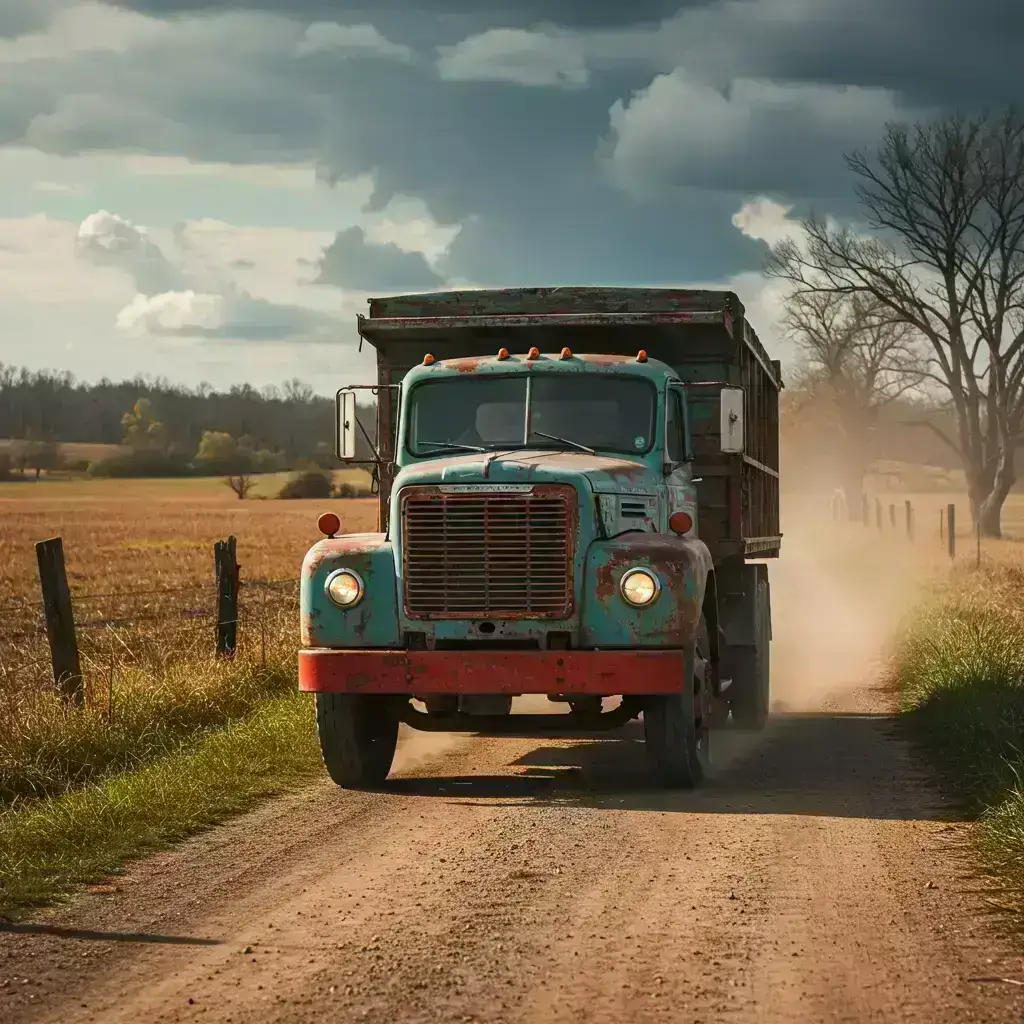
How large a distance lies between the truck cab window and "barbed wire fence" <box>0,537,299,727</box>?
14.4ft

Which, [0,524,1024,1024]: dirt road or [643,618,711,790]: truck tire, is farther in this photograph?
[643,618,711,790]: truck tire

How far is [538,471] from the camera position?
9.77 m

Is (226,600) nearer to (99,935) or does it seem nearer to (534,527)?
(534,527)

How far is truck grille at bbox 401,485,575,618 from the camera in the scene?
970 cm

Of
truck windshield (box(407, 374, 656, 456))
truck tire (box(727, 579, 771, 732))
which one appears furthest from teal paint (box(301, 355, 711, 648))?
truck tire (box(727, 579, 771, 732))

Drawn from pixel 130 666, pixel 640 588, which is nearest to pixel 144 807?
pixel 640 588

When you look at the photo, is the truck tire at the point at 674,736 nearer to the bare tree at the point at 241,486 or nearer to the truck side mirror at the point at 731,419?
the truck side mirror at the point at 731,419

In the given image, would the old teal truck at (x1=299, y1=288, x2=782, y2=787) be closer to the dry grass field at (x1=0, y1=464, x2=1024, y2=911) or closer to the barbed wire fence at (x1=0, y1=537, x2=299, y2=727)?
the dry grass field at (x1=0, y1=464, x2=1024, y2=911)

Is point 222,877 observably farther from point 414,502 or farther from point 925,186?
point 925,186

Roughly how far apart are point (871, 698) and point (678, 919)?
9258mm

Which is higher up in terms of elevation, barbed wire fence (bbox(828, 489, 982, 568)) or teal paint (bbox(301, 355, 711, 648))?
teal paint (bbox(301, 355, 711, 648))

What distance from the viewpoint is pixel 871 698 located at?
50.8 feet

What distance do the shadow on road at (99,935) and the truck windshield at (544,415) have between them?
4.88 metres

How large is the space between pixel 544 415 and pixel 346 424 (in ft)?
4.53
